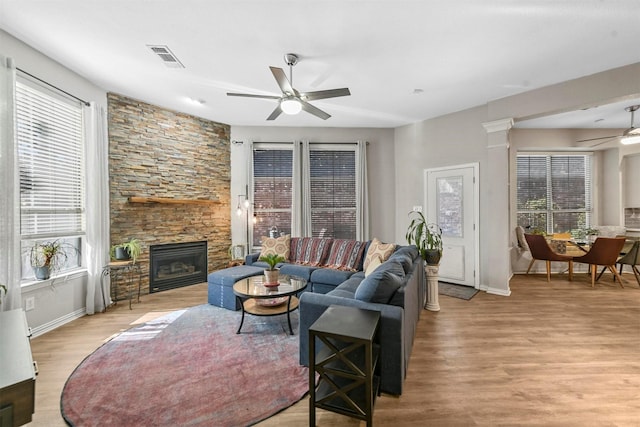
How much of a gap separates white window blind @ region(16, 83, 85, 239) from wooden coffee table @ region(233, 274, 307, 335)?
7.81ft

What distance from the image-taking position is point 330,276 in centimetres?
383

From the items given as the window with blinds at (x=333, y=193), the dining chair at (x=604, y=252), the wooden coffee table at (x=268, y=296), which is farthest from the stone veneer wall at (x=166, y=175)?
the dining chair at (x=604, y=252)

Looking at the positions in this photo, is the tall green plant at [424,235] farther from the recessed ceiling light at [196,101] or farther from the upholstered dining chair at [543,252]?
the recessed ceiling light at [196,101]

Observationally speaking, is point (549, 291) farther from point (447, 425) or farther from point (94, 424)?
point (94, 424)

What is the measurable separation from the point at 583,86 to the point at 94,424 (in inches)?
236

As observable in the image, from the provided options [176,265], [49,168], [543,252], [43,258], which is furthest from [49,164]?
[543,252]

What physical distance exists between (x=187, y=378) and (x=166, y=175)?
355 cm

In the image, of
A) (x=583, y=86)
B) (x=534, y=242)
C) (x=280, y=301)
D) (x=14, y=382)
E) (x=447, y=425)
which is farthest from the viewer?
(x=534, y=242)

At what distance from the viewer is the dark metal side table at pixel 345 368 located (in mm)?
1609

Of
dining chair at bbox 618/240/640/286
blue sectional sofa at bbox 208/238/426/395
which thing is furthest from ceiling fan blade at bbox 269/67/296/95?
dining chair at bbox 618/240/640/286

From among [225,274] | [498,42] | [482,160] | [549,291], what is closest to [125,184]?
[225,274]

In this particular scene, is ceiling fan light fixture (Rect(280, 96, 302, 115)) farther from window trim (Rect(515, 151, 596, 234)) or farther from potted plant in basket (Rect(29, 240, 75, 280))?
window trim (Rect(515, 151, 596, 234))

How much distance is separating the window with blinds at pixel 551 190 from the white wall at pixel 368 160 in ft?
9.51

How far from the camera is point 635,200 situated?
543 centimetres
